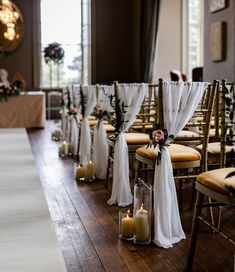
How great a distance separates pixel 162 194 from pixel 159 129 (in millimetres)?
471

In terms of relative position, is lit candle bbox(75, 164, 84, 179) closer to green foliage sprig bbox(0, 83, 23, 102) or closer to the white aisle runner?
the white aisle runner

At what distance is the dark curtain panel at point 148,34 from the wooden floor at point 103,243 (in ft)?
23.0

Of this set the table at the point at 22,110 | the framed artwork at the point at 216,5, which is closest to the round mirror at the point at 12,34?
the table at the point at 22,110

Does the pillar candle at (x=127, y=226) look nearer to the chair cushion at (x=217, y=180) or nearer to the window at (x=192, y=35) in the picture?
the chair cushion at (x=217, y=180)

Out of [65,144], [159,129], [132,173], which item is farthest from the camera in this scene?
[65,144]

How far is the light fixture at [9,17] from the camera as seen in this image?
940 cm

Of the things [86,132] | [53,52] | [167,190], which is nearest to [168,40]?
[53,52]

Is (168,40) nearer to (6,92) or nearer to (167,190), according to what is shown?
(6,92)

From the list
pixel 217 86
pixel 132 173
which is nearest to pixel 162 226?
pixel 217 86

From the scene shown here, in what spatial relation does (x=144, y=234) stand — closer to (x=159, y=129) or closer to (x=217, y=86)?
(x=159, y=129)

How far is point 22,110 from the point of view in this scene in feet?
30.0

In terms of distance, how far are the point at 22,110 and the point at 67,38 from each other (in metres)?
3.34

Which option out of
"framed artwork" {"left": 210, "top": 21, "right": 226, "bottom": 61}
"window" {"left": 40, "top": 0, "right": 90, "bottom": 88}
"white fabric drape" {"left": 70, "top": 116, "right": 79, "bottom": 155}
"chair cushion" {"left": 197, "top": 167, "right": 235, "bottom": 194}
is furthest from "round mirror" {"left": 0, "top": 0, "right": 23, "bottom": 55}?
"chair cushion" {"left": 197, "top": 167, "right": 235, "bottom": 194}

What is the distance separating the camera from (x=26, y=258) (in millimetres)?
2592
